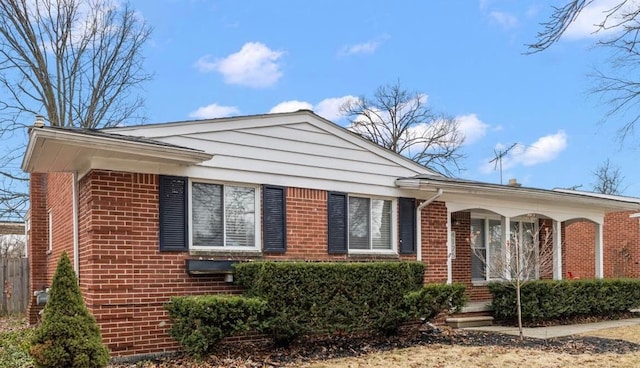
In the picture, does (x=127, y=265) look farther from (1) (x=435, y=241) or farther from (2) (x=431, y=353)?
(1) (x=435, y=241)

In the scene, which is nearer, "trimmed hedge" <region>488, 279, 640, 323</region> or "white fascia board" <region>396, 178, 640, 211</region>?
"white fascia board" <region>396, 178, 640, 211</region>

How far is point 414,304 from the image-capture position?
898 centimetres

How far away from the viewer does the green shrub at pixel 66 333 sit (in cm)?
587

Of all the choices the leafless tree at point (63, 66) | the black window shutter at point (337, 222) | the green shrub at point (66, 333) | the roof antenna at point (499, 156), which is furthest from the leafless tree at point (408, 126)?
the green shrub at point (66, 333)

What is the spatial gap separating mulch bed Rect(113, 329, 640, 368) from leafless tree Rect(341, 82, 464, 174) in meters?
21.5

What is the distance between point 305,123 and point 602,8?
16.8 ft

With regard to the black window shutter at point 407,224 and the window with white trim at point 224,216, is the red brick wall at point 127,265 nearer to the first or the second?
the window with white trim at point 224,216

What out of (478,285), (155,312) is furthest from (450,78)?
(155,312)

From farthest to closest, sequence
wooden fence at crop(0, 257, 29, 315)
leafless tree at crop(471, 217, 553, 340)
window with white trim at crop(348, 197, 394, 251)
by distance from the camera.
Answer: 1. wooden fence at crop(0, 257, 29, 315)
2. leafless tree at crop(471, 217, 553, 340)
3. window with white trim at crop(348, 197, 394, 251)

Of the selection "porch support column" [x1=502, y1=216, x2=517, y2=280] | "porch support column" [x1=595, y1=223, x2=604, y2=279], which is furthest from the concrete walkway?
"porch support column" [x1=595, y1=223, x2=604, y2=279]

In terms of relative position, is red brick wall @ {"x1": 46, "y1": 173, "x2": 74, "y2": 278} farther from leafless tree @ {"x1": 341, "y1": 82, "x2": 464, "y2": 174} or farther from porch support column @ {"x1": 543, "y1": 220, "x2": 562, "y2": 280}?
leafless tree @ {"x1": 341, "y1": 82, "x2": 464, "y2": 174}

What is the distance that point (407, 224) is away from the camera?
1051cm

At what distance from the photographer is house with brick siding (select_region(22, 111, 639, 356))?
24.3 ft

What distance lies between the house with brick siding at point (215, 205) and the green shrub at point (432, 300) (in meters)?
1.22
